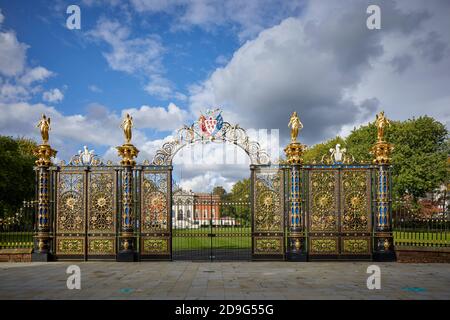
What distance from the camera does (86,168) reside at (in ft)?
47.0

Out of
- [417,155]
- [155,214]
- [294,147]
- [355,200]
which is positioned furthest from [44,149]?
[417,155]

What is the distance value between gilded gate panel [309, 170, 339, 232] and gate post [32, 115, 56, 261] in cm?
977

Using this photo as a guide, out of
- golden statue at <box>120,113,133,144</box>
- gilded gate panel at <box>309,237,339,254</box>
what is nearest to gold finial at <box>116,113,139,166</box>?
golden statue at <box>120,113,133,144</box>

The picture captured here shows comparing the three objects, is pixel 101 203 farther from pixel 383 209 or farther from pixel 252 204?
pixel 383 209

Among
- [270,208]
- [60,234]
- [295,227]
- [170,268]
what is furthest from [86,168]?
[295,227]

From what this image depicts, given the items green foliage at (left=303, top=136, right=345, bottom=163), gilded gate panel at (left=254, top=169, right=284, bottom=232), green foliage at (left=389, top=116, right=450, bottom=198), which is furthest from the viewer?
green foliage at (left=303, top=136, right=345, bottom=163)

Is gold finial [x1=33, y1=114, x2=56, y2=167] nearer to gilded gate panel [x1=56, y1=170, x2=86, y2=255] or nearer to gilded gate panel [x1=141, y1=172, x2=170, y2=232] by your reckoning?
gilded gate panel [x1=56, y1=170, x2=86, y2=255]

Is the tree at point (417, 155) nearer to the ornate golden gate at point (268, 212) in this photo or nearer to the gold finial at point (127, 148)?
the ornate golden gate at point (268, 212)

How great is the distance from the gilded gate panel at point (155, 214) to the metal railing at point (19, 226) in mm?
4187

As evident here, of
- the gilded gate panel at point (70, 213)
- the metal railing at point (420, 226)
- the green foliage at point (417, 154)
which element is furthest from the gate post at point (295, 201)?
the green foliage at point (417, 154)

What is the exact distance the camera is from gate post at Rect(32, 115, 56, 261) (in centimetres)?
1395

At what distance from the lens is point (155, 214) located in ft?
46.3

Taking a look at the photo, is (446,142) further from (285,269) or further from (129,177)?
(129,177)

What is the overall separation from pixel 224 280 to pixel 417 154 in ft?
85.6
